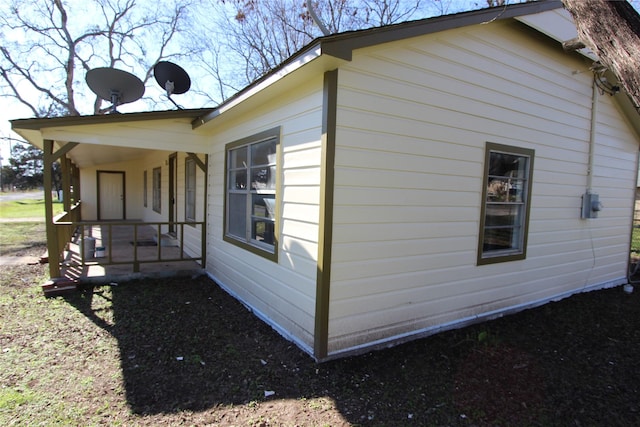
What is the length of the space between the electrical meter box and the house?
0.05ft

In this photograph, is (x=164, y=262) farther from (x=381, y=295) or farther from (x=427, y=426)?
(x=427, y=426)

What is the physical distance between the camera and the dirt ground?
259cm

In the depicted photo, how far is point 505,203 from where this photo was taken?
4543 mm

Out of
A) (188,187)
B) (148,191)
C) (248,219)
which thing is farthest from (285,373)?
(148,191)

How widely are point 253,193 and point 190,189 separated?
3357 mm

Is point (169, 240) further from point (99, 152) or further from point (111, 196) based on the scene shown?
point (111, 196)

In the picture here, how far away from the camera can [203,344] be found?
3.68 m

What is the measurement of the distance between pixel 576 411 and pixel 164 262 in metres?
6.30

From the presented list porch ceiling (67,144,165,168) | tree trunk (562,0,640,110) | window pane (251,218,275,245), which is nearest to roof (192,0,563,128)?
tree trunk (562,0,640,110)

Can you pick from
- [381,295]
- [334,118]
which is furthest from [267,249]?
[334,118]

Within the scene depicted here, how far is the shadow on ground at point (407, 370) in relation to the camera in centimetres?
268

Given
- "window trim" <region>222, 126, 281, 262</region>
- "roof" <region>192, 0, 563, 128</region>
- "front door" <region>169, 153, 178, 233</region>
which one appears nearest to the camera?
"roof" <region>192, 0, 563, 128</region>

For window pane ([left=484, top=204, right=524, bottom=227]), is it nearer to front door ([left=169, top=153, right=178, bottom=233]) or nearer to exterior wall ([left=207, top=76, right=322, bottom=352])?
exterior wall ([left=207, top=76, right=322, bottom=352])

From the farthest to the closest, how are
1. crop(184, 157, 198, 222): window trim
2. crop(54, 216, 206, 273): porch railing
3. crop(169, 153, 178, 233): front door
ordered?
crop(169, 153, 178, 233): front door
crop(184, 157, 198, 222): window trim
crop(54, 216, 206, 273): porch railing
